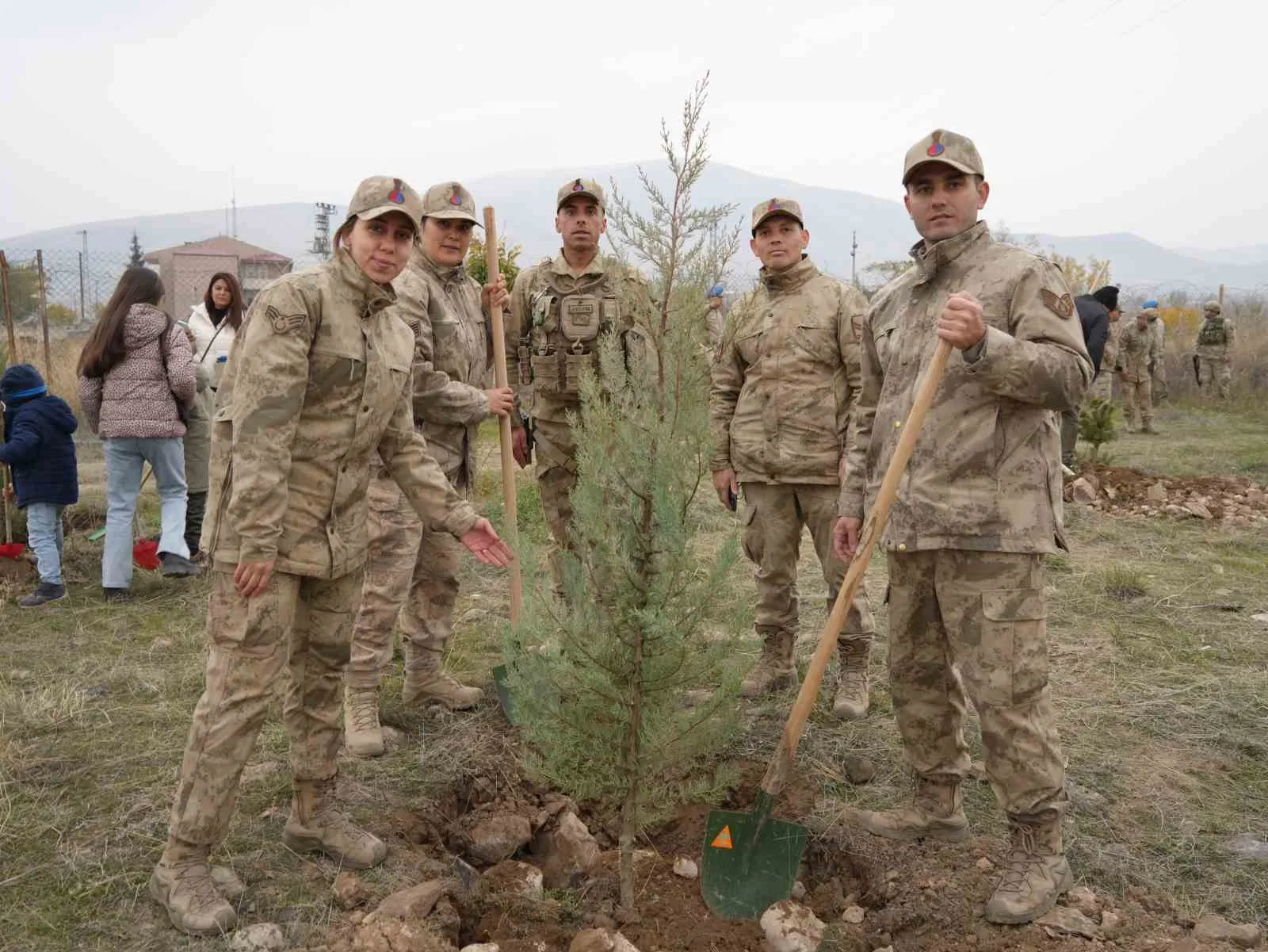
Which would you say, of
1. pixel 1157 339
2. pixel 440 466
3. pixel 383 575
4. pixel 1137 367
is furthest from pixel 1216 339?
pixel 383 575

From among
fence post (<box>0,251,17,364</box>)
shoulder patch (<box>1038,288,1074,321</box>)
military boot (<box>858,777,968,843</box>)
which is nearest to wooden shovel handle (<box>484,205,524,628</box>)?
military boot (<box>858,777,968,843</box>)

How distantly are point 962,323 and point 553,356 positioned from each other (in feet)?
8.84

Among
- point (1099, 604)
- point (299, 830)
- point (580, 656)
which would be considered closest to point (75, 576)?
point (299, 830)

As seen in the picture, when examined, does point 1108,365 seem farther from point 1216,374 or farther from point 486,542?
point 486,542

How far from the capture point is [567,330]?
4.90 m

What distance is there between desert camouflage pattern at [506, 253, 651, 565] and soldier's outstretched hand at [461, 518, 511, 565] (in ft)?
4.81

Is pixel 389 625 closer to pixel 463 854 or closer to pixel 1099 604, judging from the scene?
pixel 463 854

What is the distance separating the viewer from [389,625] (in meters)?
4.34

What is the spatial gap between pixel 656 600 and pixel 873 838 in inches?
56.9

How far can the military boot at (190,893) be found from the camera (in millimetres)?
2809

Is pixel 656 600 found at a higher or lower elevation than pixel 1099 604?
higher

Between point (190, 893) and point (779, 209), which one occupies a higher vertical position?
point (779, 209)

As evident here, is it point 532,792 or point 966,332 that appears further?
point 532,792

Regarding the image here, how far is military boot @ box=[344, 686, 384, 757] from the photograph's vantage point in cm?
409
